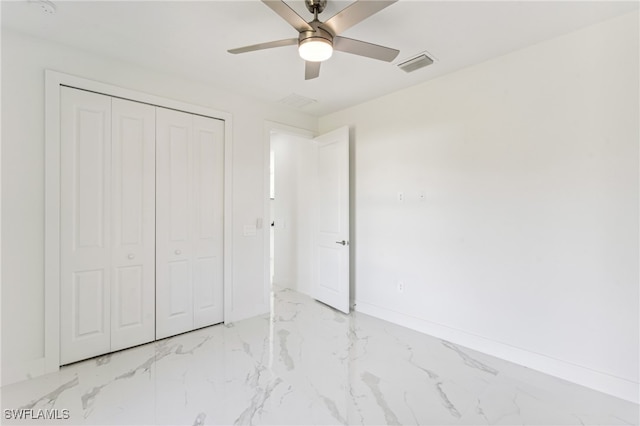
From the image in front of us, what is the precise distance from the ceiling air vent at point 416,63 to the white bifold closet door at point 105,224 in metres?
2.45

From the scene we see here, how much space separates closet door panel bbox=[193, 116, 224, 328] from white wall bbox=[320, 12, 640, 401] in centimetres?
194

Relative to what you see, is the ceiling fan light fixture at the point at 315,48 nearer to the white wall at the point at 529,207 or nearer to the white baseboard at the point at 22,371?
the white wall at the point at 529,207

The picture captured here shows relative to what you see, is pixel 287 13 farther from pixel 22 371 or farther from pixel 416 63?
pixel 22 371

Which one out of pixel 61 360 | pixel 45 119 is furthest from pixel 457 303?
pixel 45 119

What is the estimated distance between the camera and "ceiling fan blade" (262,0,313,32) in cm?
145

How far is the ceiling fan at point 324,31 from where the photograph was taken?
1508 mm

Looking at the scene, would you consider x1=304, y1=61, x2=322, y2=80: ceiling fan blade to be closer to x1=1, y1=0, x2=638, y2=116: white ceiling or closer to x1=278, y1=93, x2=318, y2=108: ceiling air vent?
x1=1, y1=0, x2=638, y2=116: white ceiling

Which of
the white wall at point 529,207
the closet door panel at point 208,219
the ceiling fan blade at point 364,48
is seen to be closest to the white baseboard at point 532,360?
the white wall at point 529,207

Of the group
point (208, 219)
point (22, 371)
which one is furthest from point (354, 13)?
point (22, 371)

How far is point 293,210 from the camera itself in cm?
457

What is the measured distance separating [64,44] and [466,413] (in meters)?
4.05

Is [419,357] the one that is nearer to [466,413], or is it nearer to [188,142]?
[466,413]

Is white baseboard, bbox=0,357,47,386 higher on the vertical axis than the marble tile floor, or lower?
higher

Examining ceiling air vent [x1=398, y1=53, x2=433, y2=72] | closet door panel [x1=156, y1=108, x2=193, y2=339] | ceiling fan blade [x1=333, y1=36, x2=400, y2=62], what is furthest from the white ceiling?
closet door panel [x1=156, y1=108, x2=193, y2=339]
